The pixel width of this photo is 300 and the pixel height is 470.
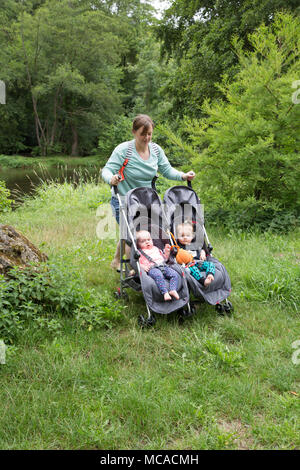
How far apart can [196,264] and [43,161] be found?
92.3 ft

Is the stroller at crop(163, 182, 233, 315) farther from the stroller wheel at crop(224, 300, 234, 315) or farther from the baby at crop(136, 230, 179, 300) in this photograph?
the baby at crop(136, 230, 179, 300)

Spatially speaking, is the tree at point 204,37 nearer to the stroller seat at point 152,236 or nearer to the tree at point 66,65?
the stroller seat at point 152,236

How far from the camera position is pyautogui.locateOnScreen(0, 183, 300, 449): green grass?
241cm

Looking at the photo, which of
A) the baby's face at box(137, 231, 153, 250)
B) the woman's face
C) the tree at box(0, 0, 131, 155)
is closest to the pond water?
the tree at box(0, 0, 131, 155)

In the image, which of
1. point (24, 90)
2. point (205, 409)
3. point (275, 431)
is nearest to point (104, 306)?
point (205, 409)

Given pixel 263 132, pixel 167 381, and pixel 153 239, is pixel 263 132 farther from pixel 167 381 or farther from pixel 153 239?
pixel 167 381

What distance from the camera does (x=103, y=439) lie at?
2369 mm

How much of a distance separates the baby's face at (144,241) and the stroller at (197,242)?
0.33m

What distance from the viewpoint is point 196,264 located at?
4.02 metres

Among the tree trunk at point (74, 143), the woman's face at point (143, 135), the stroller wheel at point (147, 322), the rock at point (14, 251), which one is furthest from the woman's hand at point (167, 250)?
the tree trunk at point (74, 143)

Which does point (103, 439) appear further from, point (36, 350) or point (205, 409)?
point (36, 350)

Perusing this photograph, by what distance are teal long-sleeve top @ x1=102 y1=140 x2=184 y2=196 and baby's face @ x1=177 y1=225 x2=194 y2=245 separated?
661mm
